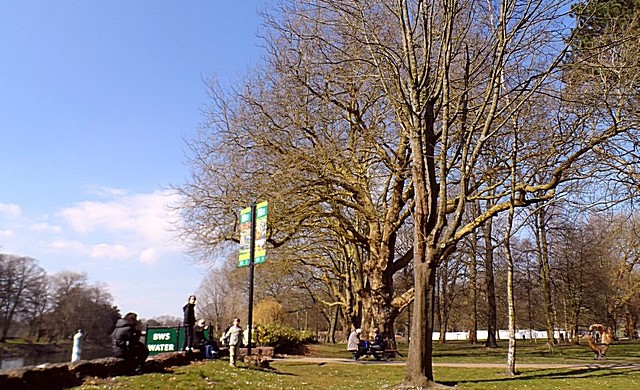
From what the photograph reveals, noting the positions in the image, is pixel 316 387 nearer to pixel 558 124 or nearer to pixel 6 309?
pixel 558 124

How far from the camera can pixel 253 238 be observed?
18750mm

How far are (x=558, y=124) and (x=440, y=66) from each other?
4924mm

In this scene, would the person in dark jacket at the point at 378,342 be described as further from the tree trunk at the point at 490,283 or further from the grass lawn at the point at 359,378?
the tree trunk at the point at 490,283

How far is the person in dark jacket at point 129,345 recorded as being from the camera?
39.8 ft

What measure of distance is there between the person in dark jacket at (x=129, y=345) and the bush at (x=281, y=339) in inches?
612

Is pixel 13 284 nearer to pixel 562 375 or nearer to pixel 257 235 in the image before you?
pixel 257 235

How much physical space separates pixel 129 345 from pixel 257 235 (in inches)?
286

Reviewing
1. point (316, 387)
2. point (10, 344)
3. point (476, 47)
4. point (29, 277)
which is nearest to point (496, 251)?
point (476, 47)

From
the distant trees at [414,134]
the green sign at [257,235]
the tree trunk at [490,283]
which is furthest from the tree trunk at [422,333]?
the tree trunk at [490,283]

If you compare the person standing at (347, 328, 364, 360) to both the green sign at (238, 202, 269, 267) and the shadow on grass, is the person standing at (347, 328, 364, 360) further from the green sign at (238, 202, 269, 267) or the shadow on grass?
the shadow on grass

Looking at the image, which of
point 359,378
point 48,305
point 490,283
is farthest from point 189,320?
point 48,305

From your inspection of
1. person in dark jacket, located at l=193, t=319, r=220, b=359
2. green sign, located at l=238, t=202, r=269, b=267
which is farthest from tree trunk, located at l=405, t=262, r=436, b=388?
person in dark jacket, located at l=193, t=319, r=220, b=359

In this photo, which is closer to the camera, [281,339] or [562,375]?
[562,375]

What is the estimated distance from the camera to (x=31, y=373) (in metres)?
9.07
